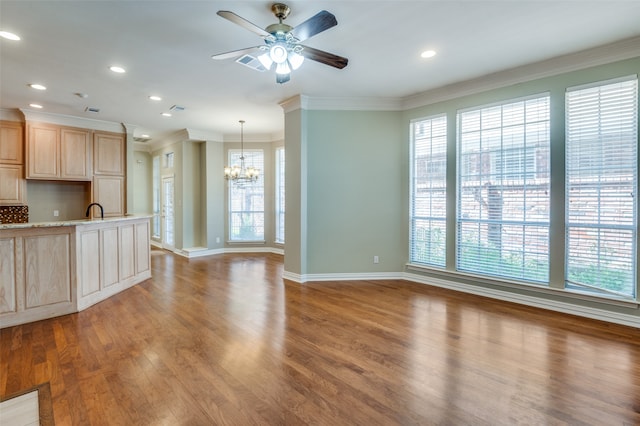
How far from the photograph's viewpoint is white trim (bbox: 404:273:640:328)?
3.42 metres

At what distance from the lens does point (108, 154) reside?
6598 mm

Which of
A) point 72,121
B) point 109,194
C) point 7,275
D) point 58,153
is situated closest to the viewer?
point 7,275

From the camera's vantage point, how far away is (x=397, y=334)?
3.16 meters

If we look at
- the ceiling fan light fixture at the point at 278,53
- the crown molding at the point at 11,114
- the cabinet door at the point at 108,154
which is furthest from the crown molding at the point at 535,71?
the crown molding at the point at 11,114

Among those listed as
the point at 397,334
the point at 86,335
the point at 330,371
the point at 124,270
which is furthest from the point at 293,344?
the point at 124,270

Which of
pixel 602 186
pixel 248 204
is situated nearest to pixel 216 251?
pixel 248 204

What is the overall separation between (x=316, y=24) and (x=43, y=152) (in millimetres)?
Result: 6209

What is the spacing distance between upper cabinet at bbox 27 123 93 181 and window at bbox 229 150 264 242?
304 centimetres

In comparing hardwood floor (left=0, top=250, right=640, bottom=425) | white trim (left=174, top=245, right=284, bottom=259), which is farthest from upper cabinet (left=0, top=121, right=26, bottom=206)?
hardwood floor (left=0, top=250, right=640, bottom=425)

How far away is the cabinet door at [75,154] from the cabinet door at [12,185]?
611 mm

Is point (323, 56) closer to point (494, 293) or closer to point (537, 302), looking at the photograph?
point (494, 293)

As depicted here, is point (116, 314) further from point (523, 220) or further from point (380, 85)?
point (523, 220)

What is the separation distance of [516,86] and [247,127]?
5.34 metres

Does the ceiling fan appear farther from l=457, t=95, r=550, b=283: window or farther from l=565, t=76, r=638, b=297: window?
l=565, t=76, r=638, b=297: window
